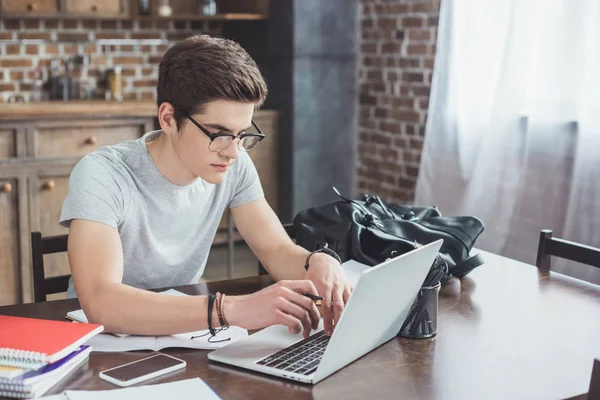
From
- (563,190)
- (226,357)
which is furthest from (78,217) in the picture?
(563,190)

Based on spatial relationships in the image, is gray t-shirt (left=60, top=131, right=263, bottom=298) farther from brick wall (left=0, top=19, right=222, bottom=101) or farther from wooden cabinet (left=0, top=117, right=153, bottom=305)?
brick wall (left=0, top=19, right=222, bottom=101)

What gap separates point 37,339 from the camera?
1367mm

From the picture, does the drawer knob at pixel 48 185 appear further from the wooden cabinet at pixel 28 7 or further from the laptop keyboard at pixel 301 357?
the laptop keyboard at pixel 301 357

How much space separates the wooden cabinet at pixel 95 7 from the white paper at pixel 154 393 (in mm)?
3348

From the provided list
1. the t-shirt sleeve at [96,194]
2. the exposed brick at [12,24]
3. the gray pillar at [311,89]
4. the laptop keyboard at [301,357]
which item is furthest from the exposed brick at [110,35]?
the laptop keyboard at [301,357]

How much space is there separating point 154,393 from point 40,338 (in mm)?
259

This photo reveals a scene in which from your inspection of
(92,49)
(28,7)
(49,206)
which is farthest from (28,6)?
(49,206)

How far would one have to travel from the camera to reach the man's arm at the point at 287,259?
1605 millimetres

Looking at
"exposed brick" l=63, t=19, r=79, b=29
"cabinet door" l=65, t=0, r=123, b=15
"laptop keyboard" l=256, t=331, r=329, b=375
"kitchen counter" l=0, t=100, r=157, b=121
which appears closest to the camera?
"laptop keyboard" l=256, t=331, r=329, b=375

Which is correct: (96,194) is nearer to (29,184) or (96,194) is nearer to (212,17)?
(29,184)

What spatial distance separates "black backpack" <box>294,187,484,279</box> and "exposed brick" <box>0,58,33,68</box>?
2.71 metres

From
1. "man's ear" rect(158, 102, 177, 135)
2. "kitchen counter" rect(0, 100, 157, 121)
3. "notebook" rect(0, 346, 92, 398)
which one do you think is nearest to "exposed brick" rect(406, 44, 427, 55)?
"kitchen counter" rect(0, 100, 157, 121)

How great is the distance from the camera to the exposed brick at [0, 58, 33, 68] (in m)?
→ 4.29

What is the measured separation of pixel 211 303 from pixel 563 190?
2.15 metres
